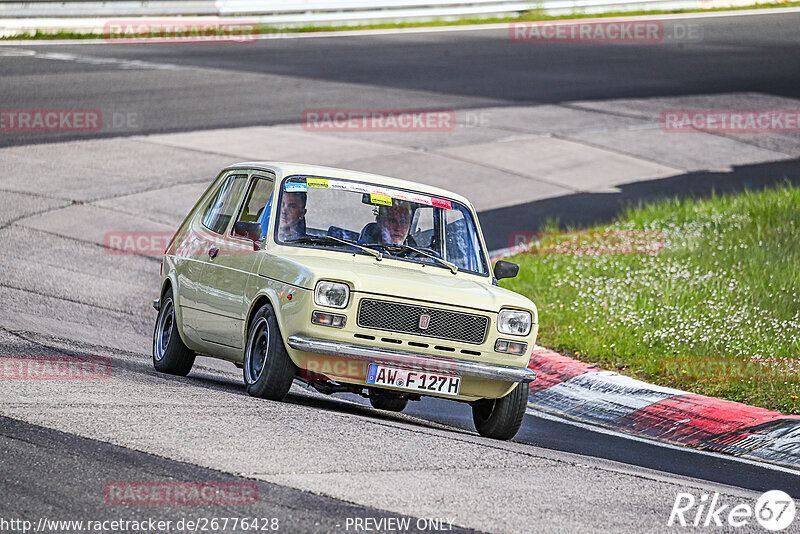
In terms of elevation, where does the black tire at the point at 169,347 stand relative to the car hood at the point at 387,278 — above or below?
below

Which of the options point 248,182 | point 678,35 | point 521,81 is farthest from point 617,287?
point 678,35

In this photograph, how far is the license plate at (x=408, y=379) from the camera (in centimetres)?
767

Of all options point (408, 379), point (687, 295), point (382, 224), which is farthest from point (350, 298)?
point (687, 295)

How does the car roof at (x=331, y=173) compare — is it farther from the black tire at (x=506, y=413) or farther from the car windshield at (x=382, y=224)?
the black tire at (x=506, y=413)

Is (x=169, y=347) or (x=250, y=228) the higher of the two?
(x=250, y=228)

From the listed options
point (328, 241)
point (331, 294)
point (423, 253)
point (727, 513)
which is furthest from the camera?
point (423, 253)

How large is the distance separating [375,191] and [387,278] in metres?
1.14

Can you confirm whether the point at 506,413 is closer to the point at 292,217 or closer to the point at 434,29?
the point at 292,217

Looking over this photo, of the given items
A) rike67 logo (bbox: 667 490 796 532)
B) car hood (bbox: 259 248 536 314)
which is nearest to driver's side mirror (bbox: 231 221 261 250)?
car hood (bbox: 259 248 536 314)

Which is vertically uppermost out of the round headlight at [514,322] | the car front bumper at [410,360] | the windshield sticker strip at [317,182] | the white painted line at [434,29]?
the white painted line at [434,29]

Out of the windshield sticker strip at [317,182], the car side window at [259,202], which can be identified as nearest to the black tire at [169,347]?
the car side window at [259,202]

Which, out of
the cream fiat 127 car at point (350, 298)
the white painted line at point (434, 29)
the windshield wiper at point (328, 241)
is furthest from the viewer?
the white painted line at point (434, 29)

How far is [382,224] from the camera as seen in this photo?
877 centimetres

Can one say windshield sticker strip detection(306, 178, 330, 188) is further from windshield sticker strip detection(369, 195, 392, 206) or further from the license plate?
the license plate
